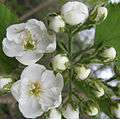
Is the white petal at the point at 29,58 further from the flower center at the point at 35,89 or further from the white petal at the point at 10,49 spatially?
the flower center at the point at 35,89

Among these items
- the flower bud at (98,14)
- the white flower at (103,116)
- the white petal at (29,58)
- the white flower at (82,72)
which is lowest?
the white flower at (103,116)

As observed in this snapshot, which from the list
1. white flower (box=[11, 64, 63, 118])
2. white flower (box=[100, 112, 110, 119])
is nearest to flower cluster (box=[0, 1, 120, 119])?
white flower (box=[11, 64, 63, 118])

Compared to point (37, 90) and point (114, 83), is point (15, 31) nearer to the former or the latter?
point (37, 90)

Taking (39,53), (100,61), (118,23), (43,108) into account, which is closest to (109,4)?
(118,23)

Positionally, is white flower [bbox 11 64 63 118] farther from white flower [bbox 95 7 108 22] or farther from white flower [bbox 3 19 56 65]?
white flower [bbox 95 7 108 22]

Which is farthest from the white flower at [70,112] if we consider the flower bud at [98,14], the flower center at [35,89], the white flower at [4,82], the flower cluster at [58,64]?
the flower bud at [98,14]

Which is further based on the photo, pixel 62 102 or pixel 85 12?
pixel 62 102

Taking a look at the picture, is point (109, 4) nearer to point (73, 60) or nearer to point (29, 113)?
point (73, 60)
